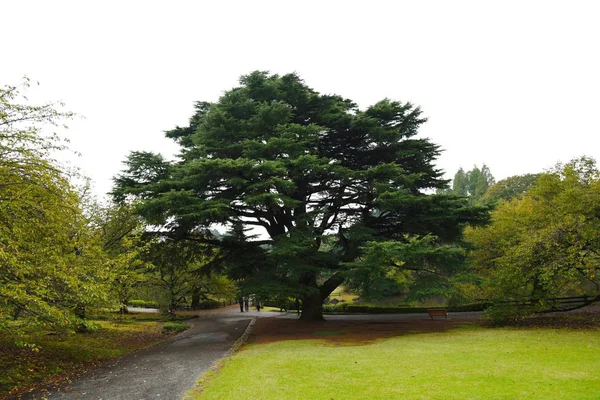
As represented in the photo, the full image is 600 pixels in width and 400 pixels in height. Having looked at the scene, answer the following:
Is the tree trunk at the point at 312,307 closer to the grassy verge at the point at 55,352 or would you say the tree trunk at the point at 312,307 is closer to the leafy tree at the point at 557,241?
the grassy verge at the point at 55,352

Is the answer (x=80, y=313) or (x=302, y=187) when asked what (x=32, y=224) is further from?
(x=302, y=187)

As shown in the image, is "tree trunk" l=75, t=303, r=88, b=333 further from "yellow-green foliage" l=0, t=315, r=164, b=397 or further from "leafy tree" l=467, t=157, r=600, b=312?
"leafy tree" l=467, t=157, r=600, b=312

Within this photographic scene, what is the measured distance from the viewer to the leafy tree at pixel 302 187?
53.3 feet

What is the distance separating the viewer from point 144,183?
65.6 feet

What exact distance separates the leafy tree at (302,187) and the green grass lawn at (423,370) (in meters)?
4.08

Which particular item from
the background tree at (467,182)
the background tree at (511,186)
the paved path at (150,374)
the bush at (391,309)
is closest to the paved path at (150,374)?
the paved path at (150,374)

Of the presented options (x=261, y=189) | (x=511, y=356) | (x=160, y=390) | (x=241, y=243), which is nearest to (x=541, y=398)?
(x=511, y=356)

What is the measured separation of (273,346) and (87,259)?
7.57m

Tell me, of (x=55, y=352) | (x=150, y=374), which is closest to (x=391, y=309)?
(x=150, y=374)

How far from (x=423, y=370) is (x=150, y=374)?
25.2 feet

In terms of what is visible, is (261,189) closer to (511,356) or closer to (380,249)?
(380,249)

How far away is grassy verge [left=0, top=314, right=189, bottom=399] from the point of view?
10.1m

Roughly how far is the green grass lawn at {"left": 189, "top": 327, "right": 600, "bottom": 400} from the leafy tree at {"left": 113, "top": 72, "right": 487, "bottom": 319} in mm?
4085

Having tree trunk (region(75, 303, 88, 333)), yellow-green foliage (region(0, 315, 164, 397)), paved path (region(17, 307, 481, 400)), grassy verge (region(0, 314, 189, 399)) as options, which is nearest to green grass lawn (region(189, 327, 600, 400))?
paved path (region(17, 307, 481, 400))
